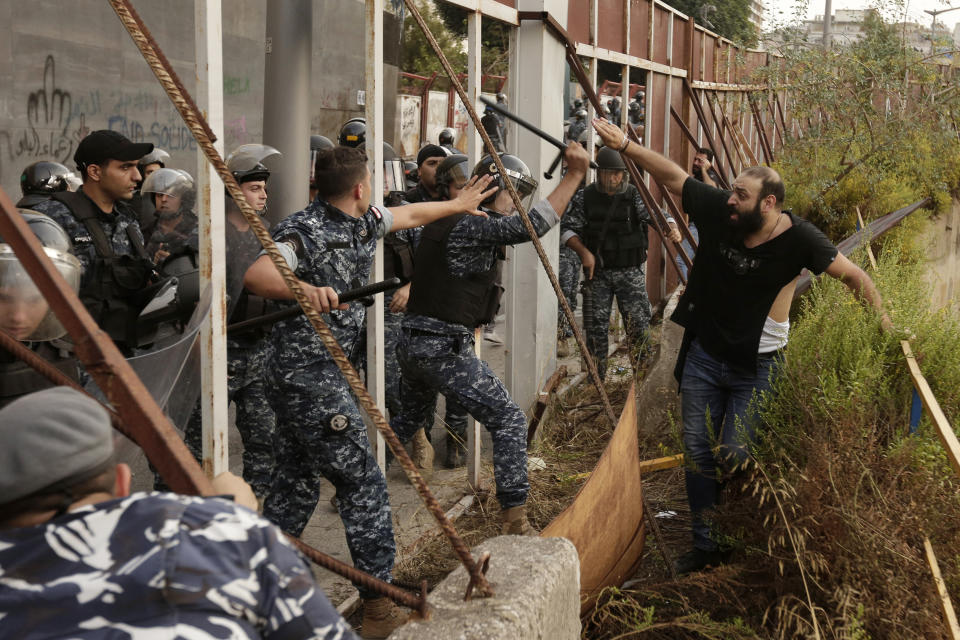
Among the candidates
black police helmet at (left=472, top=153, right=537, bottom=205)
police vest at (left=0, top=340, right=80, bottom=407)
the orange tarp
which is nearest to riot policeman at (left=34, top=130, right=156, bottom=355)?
police vest at (left=0, top=340, right=80, bottom=407)

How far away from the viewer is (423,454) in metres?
5.88

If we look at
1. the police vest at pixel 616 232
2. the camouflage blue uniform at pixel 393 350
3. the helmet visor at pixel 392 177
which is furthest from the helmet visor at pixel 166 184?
the police vest at pixel 616 232

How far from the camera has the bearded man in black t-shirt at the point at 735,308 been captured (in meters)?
4.52

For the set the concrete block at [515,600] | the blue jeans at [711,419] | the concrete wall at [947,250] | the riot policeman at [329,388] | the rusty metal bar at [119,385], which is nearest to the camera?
the rusty metal bar at [119,385]

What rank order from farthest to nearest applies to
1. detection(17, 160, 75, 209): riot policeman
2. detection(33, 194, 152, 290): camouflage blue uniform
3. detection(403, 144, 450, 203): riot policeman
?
1. detection(403, 144, 450, 203): riot policeman
2. detection(17, 160, 75, 209): riot policeman
3. detection(33, 194, 152, 290): camouflage blue uniform

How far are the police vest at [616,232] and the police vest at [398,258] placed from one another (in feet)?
8.96

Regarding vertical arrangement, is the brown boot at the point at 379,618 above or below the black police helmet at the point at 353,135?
below

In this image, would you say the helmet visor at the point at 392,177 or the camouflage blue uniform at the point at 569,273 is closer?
the helmet visor at the point at 392,177

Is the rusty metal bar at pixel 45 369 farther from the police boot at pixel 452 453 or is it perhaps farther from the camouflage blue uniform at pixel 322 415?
the police boot at pixel 452 453

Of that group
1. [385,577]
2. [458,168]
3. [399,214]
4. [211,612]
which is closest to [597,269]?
[458,168]

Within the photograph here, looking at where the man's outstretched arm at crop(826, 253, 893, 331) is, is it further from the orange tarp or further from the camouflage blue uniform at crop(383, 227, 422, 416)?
the camouflage blue uniform at crop(383, 227, 422, 416)

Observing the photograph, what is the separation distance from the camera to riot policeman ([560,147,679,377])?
26.6 feet

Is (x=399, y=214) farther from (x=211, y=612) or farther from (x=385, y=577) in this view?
(x=211, y=612)

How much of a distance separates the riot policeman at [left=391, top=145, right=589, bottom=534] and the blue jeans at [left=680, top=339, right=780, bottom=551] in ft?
2.57
